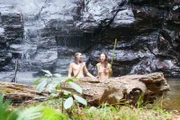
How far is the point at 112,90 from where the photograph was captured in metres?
4.73

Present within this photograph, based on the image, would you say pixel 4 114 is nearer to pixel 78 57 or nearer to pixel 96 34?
pixel 78 57

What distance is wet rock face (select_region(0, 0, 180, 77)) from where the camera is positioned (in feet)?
45.3

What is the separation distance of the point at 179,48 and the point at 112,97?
10.3 meters

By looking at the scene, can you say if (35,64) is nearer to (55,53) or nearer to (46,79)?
(55,53)

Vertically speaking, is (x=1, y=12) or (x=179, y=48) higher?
(x=1, y=12)

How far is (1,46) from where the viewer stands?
14.0m

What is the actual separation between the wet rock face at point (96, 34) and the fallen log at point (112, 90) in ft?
26.9

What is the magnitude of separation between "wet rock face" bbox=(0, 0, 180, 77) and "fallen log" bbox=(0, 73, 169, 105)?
8186 millimetres

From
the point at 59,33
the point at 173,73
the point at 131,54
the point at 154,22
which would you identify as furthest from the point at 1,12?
the point at 173,73

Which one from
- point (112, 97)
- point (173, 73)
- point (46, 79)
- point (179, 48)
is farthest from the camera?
point (179, 48)

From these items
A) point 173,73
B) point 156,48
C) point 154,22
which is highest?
point 154,22

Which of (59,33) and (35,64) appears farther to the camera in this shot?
(59,33)

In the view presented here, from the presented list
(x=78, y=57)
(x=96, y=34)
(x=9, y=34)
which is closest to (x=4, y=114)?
(x=78, y=57)

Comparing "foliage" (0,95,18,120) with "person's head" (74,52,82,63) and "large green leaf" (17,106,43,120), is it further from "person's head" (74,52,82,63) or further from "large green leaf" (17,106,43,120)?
"person's head" (74,52,82,63)
